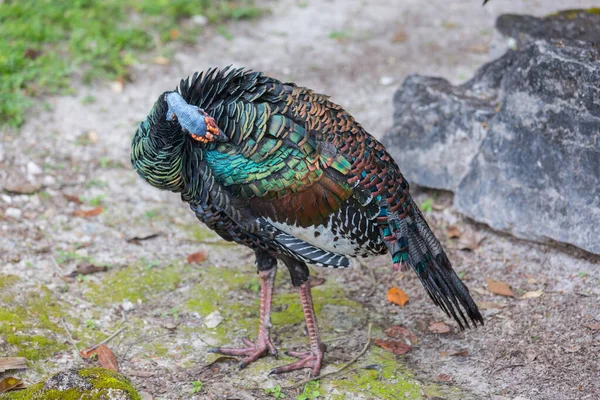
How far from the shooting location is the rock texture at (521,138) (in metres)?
5.55

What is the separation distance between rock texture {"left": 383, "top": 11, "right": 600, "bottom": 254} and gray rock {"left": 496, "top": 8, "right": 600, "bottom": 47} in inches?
0.6

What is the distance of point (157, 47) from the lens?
8.91 metres

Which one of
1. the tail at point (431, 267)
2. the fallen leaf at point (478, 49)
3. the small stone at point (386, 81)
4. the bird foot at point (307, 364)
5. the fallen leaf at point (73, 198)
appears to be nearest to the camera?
the tail at point (431, 267)

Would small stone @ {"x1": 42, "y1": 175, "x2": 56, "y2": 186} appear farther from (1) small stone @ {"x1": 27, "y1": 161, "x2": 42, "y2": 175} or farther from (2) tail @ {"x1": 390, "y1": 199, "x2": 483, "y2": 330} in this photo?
(2) tail @ {"x1": 390, "y1": 199, "x2": 483, "y2": 330}

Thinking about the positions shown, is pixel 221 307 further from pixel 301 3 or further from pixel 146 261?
pixel 301 3

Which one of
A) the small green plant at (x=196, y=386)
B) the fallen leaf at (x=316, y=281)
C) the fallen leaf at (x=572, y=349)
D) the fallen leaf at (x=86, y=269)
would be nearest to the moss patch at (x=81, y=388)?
the small green plant at (x=196, y=386)

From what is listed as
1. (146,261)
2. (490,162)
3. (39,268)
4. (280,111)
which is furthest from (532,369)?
(39,268)

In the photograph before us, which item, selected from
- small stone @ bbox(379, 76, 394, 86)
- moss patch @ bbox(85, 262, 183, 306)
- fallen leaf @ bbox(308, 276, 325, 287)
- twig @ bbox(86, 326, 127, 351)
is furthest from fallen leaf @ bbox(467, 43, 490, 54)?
Answer: twig @ bbox(86, 326, 127, 351)

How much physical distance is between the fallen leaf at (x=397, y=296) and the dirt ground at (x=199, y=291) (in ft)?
0.23

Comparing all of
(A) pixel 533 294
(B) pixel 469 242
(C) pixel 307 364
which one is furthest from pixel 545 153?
(C) pixel 307 364

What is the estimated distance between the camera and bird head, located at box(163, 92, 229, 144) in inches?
175

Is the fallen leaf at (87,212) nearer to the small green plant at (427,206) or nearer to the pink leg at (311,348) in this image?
the pink leg at (311,348)

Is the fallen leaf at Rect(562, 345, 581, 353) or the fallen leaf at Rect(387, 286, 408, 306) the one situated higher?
the fallen leaf at Rect(562, 345, 581, 353)

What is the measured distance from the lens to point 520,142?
5.93 meters
